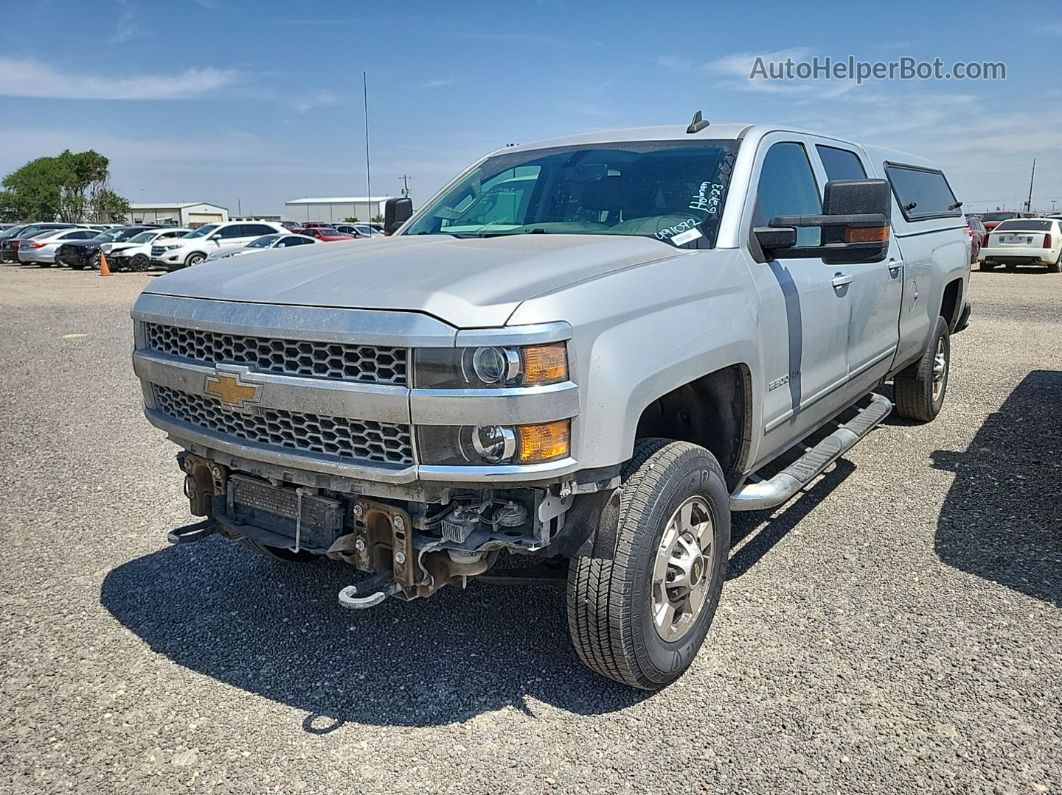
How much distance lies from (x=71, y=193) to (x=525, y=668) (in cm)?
9879

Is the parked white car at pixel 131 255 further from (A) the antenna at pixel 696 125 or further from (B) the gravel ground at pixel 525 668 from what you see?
(A) the antenna at pixel 696 125

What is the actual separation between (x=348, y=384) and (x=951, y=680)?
2.44m

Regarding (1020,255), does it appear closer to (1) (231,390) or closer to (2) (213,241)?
(2) (213,241)

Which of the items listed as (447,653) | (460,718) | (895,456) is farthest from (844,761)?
(895,456)

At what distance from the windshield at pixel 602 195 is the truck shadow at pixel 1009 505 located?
7.28 ft

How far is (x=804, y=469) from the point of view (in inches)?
155

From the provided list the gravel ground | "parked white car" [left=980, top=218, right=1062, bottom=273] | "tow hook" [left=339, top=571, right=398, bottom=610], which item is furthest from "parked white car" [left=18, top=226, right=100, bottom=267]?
"tow hook" [left=339, top=571, right=398, bottom=610]

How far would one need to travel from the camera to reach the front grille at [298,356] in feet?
8.23

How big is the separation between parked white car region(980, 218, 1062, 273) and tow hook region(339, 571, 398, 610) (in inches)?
994

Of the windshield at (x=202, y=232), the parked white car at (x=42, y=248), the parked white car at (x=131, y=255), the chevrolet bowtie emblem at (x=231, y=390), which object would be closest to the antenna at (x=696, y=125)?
the chevrolet bowtie emblem at (x=231, y=390)

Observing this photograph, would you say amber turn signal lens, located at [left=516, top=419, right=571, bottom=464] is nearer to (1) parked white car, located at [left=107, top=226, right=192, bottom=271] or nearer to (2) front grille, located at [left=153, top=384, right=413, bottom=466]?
(2) front grille, located at [left=153, top=384, right=413, bottom=466]

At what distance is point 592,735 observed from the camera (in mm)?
2828

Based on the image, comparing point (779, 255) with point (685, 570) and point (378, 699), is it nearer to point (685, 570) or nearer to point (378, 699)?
point (685, 570)

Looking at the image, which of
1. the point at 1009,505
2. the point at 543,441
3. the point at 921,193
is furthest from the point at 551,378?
the point at 921,193
